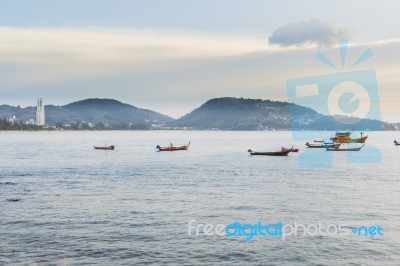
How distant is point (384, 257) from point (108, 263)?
15659 mm

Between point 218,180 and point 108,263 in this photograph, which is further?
point 218,180

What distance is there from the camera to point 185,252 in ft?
87.7

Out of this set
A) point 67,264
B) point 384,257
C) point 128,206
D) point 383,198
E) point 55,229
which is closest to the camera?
point 67,264

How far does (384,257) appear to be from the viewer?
26.0 m

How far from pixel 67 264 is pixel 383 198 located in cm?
3291

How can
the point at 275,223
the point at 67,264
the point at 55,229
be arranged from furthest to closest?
the point at 275,223
the point at 55,229
the point at 67,264

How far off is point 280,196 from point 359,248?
18833mm

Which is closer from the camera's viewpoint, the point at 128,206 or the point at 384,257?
the point at 384,257

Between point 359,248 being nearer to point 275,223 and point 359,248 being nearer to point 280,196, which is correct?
point 275,223

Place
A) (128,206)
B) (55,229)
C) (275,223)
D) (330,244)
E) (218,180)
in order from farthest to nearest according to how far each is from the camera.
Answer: (218,180)
(128,206)
(275,223)
(55,229)
(330,244)

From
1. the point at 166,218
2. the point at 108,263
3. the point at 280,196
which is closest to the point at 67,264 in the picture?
the point at 108,263

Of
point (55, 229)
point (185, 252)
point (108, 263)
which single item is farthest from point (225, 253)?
point (55, 229)

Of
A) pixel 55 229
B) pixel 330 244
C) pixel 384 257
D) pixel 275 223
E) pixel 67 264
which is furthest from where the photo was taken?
pixel 275 223

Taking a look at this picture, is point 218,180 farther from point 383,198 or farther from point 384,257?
point 384,257
